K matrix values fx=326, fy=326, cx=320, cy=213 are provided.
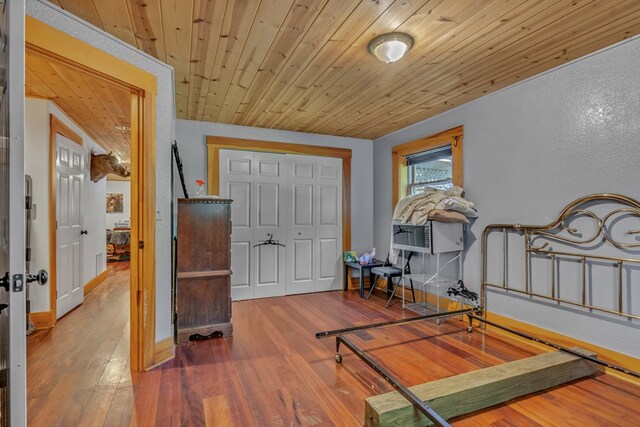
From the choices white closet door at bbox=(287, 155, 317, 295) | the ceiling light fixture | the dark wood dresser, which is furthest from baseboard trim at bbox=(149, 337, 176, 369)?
the ceiling light fixture

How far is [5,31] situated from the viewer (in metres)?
1.12

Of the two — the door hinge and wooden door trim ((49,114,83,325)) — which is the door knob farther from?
wooden door trim ((49,114,83,325))

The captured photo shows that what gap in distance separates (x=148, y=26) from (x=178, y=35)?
185mm

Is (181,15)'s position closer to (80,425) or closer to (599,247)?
(80,425)

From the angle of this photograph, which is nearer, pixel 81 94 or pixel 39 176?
pixel 81 94

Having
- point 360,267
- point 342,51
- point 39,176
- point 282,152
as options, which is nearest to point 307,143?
point 282,152

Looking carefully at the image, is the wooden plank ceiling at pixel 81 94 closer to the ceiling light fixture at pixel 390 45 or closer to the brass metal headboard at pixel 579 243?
the ceiling light fixture at pixel 390 45

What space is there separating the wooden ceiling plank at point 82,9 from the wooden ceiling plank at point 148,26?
0.21m

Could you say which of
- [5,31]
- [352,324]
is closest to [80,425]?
[5,31]

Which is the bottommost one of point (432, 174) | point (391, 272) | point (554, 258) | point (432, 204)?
point (391, 272)

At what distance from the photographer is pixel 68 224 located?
392cm

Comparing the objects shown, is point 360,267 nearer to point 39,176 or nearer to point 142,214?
point 142,214

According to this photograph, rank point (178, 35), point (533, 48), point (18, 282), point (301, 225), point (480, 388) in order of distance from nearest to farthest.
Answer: point (18, 282) < point (480, 388) < point (178, 35) < point (533, 48) < point (301, 225)

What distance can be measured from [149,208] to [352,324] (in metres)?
2.27
